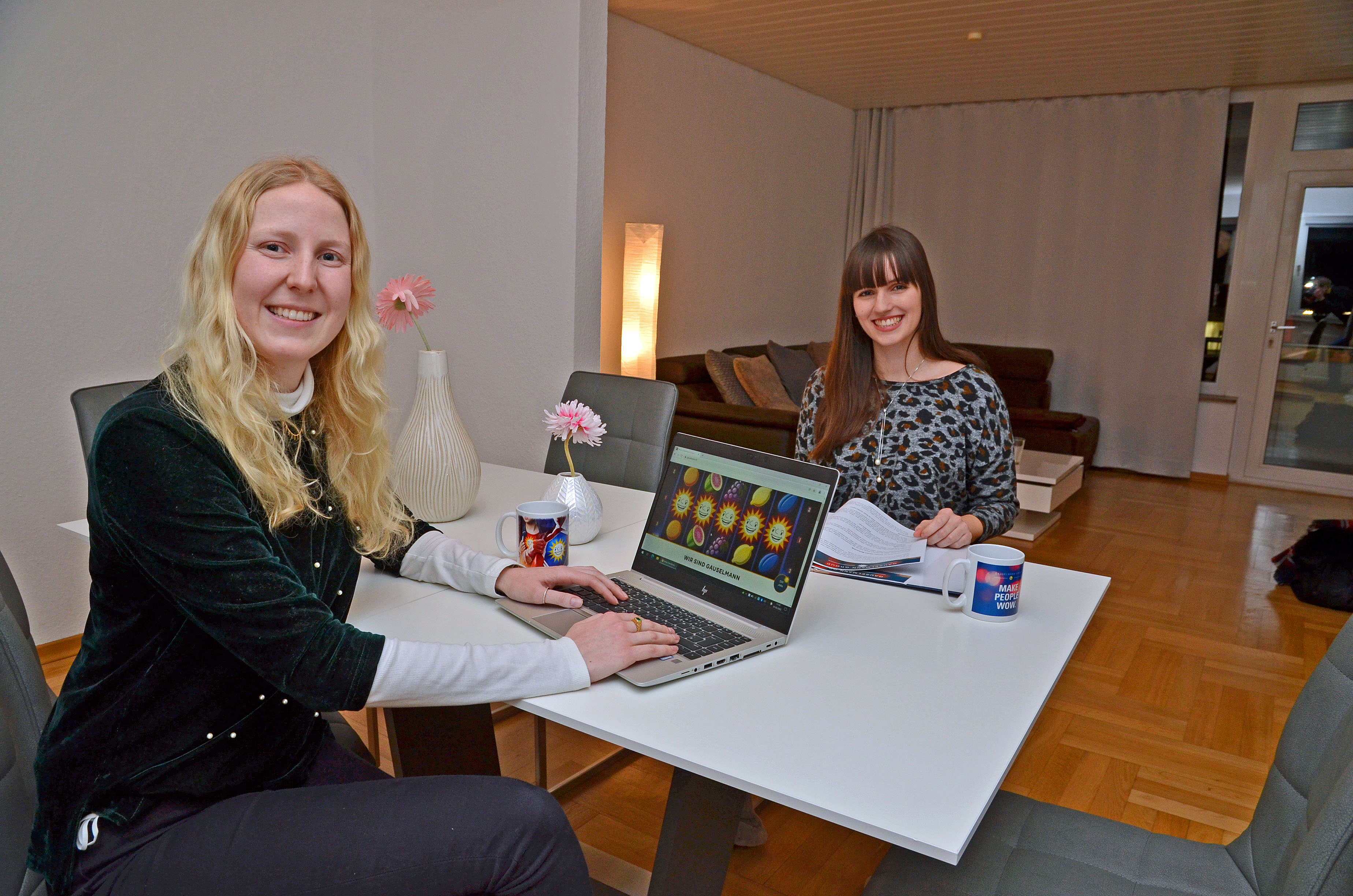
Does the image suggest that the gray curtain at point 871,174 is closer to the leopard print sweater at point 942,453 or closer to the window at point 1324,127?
the window at point 1324,127

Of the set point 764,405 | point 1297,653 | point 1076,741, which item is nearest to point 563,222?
point 764,405

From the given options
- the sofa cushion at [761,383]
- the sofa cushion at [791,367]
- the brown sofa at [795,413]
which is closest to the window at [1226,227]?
the brown sofa at [795,413]

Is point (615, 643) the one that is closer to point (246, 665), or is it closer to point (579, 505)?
point (246, 665)

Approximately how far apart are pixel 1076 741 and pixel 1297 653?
1253 millimetres

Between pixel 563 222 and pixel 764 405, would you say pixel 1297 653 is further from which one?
pixel 563 222

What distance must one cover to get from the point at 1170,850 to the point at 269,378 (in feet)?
4.38

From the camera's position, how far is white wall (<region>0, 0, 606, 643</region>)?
2680 millimetres

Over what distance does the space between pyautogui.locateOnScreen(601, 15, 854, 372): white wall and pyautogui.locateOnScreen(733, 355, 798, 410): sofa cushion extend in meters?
0.57

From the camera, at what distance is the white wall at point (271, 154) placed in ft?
8.79

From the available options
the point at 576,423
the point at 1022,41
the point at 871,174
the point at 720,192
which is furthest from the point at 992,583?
the point at 871,174

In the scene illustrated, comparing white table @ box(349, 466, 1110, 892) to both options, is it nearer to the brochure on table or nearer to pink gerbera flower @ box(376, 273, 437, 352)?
the brochure on table

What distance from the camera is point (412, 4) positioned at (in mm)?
3455

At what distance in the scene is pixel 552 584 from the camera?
1364mm

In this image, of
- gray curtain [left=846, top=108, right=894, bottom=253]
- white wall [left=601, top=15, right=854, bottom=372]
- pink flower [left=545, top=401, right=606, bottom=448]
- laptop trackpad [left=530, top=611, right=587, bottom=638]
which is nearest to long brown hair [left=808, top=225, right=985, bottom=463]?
pink flower [left=545, top=401, right=606, bottom=448]
